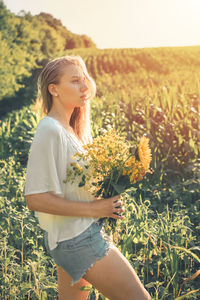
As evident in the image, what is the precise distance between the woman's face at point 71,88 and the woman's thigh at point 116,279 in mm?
738

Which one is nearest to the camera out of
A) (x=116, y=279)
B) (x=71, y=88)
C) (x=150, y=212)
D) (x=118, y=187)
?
(x=116, y=279)

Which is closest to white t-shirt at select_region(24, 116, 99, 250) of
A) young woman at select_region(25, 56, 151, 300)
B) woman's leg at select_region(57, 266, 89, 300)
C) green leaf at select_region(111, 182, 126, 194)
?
young woman at select_region(25, 56, 151, 300)

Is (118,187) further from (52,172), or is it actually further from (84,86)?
(84,86)

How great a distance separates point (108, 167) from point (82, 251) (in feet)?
1.24

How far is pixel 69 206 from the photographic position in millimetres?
1490

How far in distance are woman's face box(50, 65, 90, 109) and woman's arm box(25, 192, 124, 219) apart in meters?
0.48

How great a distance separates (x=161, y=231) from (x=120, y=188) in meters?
1.47

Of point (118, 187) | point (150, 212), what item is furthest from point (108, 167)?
point (150, 212)

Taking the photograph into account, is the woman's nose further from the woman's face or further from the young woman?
the young woman

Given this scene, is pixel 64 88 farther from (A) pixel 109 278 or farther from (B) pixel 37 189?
(A) pixel 109 278

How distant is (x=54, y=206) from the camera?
149cm

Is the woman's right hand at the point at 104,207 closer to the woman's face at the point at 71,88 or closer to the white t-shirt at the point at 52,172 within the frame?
the white t-shirt at the point at 52,172

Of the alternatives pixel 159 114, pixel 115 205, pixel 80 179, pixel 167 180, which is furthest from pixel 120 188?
pixel 159 114

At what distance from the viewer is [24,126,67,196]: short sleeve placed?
1.50m
